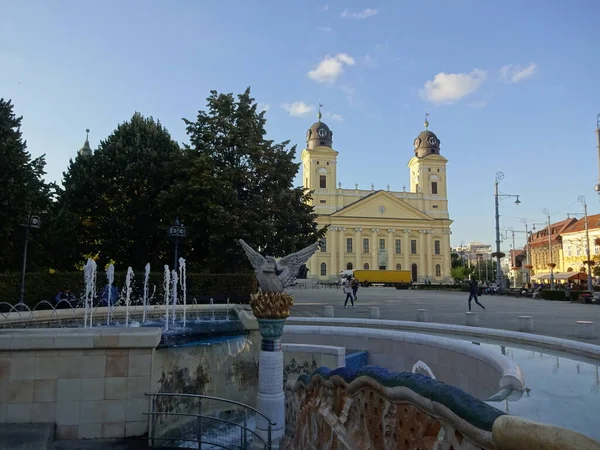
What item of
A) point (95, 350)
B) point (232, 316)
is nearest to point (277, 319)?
point (95, 350)

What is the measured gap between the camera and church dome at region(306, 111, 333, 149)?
288 ft

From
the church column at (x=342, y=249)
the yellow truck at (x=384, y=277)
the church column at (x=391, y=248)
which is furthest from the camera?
the church column at (x=391, y=248)

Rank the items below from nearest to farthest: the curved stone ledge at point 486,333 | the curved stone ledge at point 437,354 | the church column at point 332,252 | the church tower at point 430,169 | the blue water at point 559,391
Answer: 1. the blue water at point 559,391
2. the curved stone ledge at point 437,354
3. the curved stone ledge at point 486,333
4. the church column at point 332,252
5. the church tower at point 430,169

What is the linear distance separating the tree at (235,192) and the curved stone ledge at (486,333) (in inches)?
349

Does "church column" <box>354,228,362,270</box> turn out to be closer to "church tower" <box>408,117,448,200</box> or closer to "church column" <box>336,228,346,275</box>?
"church column" <box>336,228,346,275</box>

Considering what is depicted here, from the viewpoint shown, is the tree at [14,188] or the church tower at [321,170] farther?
the church tower at [321,170]

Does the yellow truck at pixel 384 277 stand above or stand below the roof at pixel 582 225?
below

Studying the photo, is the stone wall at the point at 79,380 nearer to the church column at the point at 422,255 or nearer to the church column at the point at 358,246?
the church column at the point at 358,246

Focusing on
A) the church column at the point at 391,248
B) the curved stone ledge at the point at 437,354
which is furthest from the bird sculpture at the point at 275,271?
the church column at the point at 391,248

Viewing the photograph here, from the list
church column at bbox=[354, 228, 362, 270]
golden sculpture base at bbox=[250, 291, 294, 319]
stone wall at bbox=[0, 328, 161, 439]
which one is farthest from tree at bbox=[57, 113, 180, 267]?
church column at bbox=[354, 228, 362, 270]

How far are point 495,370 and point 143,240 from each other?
21.2 m

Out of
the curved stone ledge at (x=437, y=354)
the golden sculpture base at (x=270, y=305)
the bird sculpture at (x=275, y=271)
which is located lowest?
the curved stone ledge at (x=437, y=354)

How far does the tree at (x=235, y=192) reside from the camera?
2273 cm

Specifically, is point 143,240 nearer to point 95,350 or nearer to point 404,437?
point 95,350
